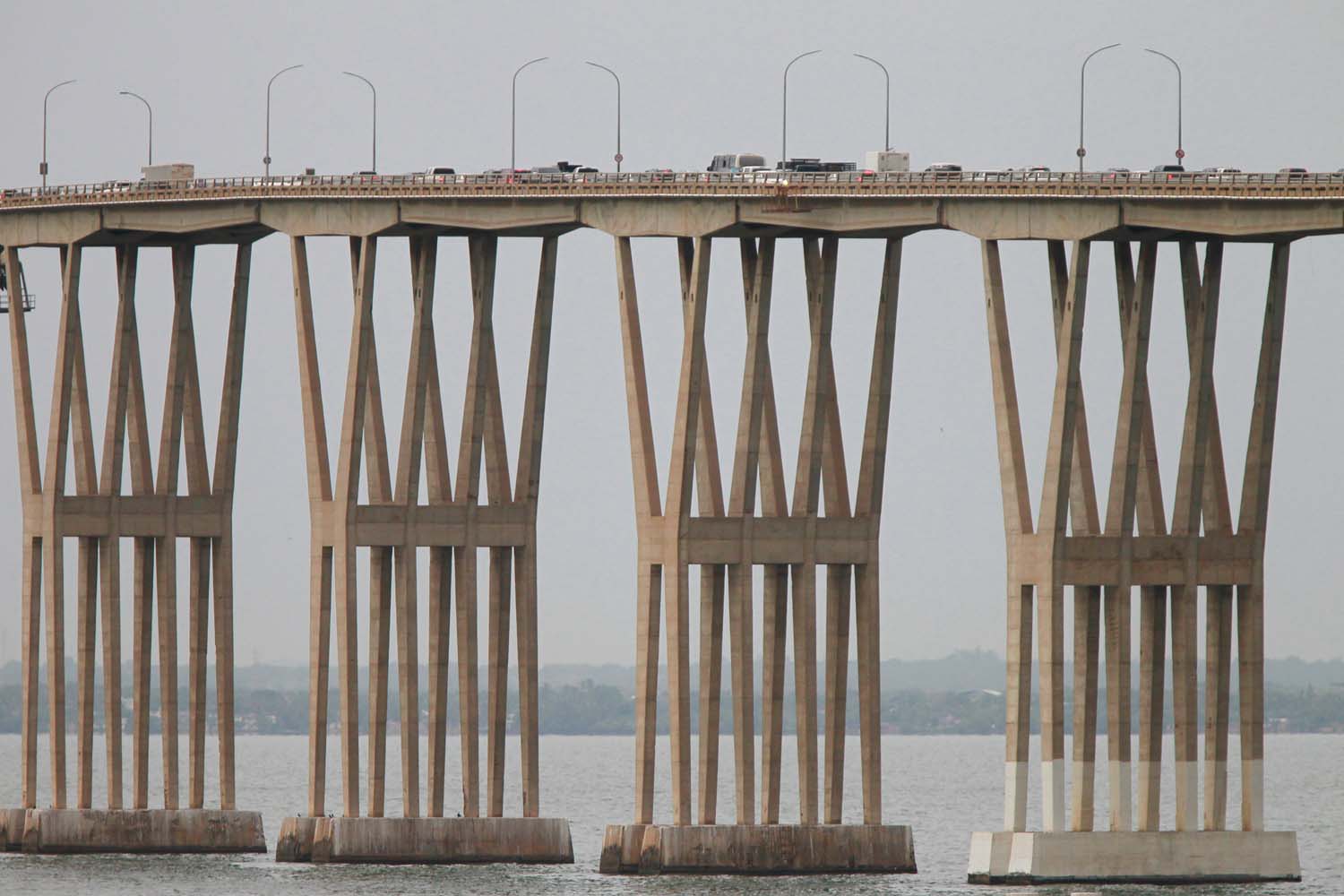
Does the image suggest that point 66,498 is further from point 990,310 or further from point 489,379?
point 990,310

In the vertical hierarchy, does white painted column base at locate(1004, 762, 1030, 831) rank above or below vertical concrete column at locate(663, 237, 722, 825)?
below

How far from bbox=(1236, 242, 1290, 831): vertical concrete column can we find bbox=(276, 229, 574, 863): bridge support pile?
24.2 m

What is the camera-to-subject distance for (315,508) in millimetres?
109000

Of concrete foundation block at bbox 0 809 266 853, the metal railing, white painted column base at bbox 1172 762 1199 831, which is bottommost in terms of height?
concrete foundation block at bbox 0 809 266 853

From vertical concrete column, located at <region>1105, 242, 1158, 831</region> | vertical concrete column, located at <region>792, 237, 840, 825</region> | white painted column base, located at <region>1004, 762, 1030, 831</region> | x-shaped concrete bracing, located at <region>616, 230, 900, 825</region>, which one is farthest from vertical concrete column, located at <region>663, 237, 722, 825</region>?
vertical concrete column, located at <region>1105, 242, 1158, 831</region>

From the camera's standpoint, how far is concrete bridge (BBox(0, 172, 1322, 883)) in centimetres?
9969

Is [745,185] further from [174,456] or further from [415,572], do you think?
[174,456]

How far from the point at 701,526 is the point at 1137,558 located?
14904mm

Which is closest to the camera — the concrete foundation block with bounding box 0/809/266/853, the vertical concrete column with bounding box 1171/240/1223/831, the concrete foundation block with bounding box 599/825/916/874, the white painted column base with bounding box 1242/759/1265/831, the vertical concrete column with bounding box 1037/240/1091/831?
the vertical concrete column with bounding box 1037/240/1091/831

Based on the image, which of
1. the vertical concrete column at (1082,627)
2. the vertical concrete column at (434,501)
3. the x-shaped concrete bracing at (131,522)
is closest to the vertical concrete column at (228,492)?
the x-shaped concrete bracing at (131,522)

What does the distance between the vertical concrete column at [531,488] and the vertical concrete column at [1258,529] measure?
973 inches

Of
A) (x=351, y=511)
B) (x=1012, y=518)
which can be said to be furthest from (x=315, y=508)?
(x=1012, y=518)

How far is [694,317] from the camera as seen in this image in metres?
104

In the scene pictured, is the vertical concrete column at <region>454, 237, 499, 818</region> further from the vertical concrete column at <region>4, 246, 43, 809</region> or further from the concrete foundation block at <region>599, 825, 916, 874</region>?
the vertical concrete column at <region>4, 246, 43, 809</region>
